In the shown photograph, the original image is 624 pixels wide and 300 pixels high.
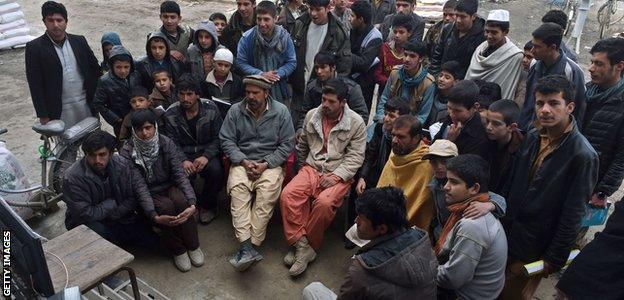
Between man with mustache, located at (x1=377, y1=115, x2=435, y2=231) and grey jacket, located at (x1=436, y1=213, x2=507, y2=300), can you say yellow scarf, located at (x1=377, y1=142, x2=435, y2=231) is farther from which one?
grey jacket, located at (x1=436, y1=213, x2=507, y2=300)

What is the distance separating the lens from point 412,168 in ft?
12.4

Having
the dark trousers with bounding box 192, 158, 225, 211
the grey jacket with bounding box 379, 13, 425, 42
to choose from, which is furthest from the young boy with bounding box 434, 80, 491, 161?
the dark trousers with bounding box 192, 158, 225, 211

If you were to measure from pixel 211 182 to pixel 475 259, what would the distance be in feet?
8.85

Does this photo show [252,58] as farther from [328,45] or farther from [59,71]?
[59,71]

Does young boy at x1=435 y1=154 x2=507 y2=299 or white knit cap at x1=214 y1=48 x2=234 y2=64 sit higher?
white knit cap at x1=214 y1=48 x2=234 y2=64

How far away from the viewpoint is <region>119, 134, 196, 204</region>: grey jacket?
13.5 ft

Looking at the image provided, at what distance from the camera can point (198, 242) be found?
421cm

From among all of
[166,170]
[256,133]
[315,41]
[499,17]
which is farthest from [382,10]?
[166,170]

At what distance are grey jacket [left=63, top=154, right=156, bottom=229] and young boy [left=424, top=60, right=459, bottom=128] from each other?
274 cm

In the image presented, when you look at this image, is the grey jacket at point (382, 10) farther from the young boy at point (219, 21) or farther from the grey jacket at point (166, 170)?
the grey jacket at point (166, 170)

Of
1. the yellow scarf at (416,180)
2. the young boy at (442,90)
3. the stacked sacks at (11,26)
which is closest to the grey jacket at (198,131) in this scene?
the yellow scarf at (416,180)

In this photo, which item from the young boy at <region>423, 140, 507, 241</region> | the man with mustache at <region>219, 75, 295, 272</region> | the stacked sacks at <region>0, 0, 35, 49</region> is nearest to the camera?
the young boy at <region>423, 140, 507, 241</region>

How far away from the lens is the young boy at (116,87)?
15.3 feet

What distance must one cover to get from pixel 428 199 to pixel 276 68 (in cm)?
234
